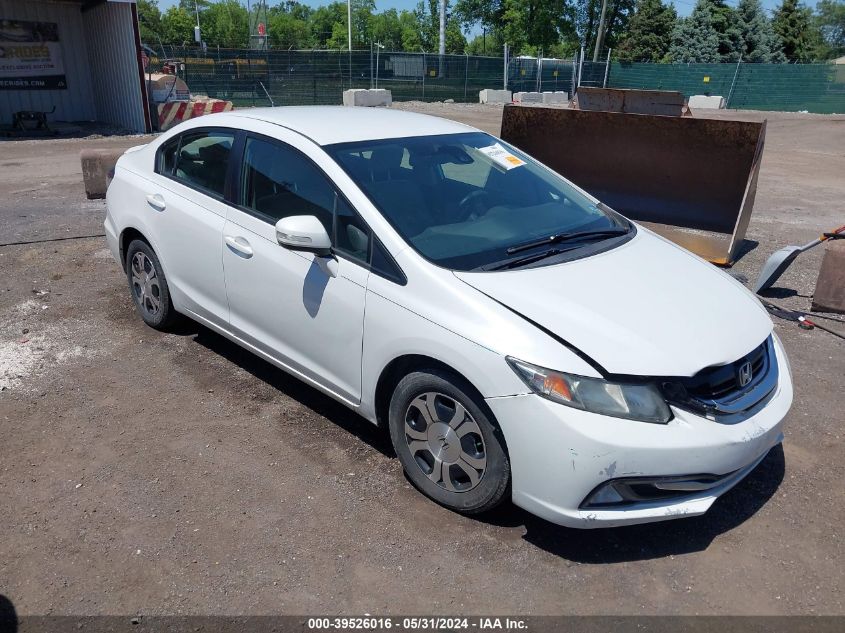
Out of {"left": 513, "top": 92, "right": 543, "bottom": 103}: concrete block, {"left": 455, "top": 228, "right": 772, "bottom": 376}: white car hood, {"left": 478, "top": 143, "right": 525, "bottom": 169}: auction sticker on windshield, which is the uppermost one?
{"left": 478, "top": 143, "right": 525, "bottom": 169}: auction sticker on windshield

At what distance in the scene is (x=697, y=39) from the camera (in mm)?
46875

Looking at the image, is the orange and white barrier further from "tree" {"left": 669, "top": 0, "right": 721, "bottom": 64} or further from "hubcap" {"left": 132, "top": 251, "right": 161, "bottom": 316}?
"tree" {"left": 669, "top": 0, "right": 721, "bottom": 64}

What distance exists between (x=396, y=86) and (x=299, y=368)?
30080mm

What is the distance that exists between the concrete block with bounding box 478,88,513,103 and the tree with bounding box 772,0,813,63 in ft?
84.5

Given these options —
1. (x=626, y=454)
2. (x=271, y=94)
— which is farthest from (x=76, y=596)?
(x=271, y=94)

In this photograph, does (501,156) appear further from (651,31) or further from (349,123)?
(651,31)

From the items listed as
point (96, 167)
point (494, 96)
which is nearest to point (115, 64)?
point (96, 167)

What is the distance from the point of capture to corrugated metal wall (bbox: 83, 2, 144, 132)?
17.2 meters

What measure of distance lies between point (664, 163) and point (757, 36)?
45.7 m

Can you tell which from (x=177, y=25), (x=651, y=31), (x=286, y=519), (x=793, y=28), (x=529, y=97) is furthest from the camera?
(x=177, y=25)

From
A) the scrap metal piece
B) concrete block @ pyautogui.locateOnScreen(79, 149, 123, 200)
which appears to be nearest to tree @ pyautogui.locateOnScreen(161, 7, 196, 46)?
concrete block @ pyautogui.locateOnScreen(79, 149, 123, 200)

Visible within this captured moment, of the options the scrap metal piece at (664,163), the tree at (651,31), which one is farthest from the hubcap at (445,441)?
the tree at (651,31)

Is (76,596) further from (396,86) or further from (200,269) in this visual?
(396,86)

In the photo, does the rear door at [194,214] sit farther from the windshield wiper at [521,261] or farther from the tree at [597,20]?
the tree at [597,20]
